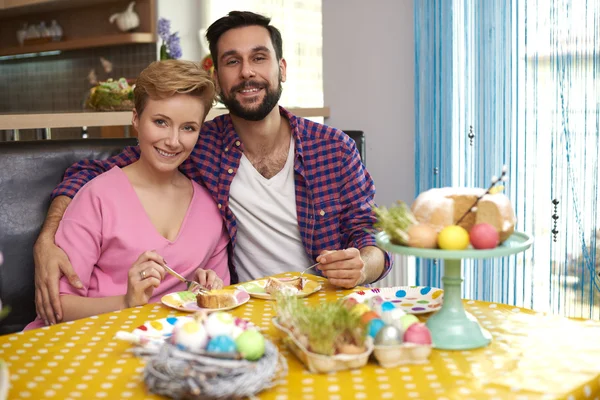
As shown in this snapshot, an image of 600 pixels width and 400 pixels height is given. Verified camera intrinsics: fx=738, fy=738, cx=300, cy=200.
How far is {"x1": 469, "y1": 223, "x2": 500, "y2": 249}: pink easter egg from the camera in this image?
1151 millimetres

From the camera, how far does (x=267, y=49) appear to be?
7.68ft

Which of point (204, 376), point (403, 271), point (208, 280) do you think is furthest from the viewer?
point (403, 271)

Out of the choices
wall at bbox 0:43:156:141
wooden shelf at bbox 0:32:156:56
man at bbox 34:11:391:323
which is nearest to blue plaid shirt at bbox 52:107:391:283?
man at bbox 34:11:391:323

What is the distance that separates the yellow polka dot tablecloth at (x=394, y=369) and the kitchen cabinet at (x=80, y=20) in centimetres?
391

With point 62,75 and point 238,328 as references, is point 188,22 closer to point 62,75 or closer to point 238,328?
point 62,75

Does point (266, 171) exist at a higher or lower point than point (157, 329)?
higher

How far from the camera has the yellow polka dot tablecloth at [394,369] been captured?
1033mm

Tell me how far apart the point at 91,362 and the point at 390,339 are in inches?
18.9

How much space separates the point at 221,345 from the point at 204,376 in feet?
0.17

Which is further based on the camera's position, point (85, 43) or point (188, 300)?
point (85, 43)

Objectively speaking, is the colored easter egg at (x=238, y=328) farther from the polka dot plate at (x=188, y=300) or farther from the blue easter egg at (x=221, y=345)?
the polka dot plate at (x=188, y=300)

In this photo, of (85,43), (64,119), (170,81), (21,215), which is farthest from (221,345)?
(85,43)

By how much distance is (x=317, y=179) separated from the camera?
2.24 metres

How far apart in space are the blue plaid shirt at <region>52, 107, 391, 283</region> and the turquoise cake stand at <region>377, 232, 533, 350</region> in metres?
0.89
